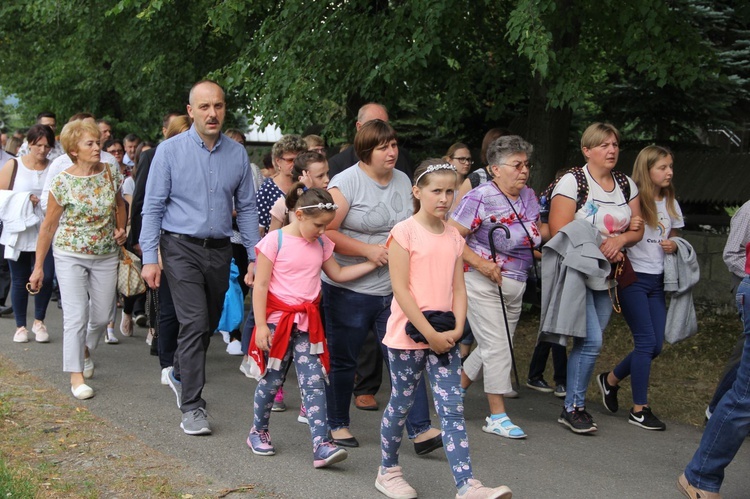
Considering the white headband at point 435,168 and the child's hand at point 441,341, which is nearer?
the child's hand at point 441,341

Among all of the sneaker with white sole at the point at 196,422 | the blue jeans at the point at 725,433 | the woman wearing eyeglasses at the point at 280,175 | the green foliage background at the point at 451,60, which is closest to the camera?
the blue jeans at the point at 725,433

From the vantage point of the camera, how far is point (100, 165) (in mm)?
7445

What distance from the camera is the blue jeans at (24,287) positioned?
9.29 m

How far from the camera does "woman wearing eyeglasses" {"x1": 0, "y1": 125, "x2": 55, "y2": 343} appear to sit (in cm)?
933

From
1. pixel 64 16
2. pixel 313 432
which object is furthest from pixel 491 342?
pixel 64 16

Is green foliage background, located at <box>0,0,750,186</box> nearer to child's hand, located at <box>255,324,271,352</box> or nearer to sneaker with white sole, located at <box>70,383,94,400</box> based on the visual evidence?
child's hand, located at <box>255,324,271,352</box>

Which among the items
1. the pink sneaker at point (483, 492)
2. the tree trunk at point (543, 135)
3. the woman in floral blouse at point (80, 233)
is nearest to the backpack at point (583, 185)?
the pink sneaker at point (483, 492)

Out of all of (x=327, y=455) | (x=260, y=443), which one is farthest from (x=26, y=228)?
(x=327, y=455)

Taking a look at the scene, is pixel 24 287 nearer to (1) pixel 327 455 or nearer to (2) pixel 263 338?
(2) pixel 263 338

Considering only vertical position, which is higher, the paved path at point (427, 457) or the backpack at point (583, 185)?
the backpack at point (583, 185)

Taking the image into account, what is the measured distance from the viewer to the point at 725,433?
4883 mm

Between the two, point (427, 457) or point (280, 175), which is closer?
point (427, 457)

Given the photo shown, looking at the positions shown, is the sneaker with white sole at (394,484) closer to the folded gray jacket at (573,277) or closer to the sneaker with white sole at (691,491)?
the sneaker with white sole at (691,491)

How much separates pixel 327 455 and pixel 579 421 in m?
1.86
